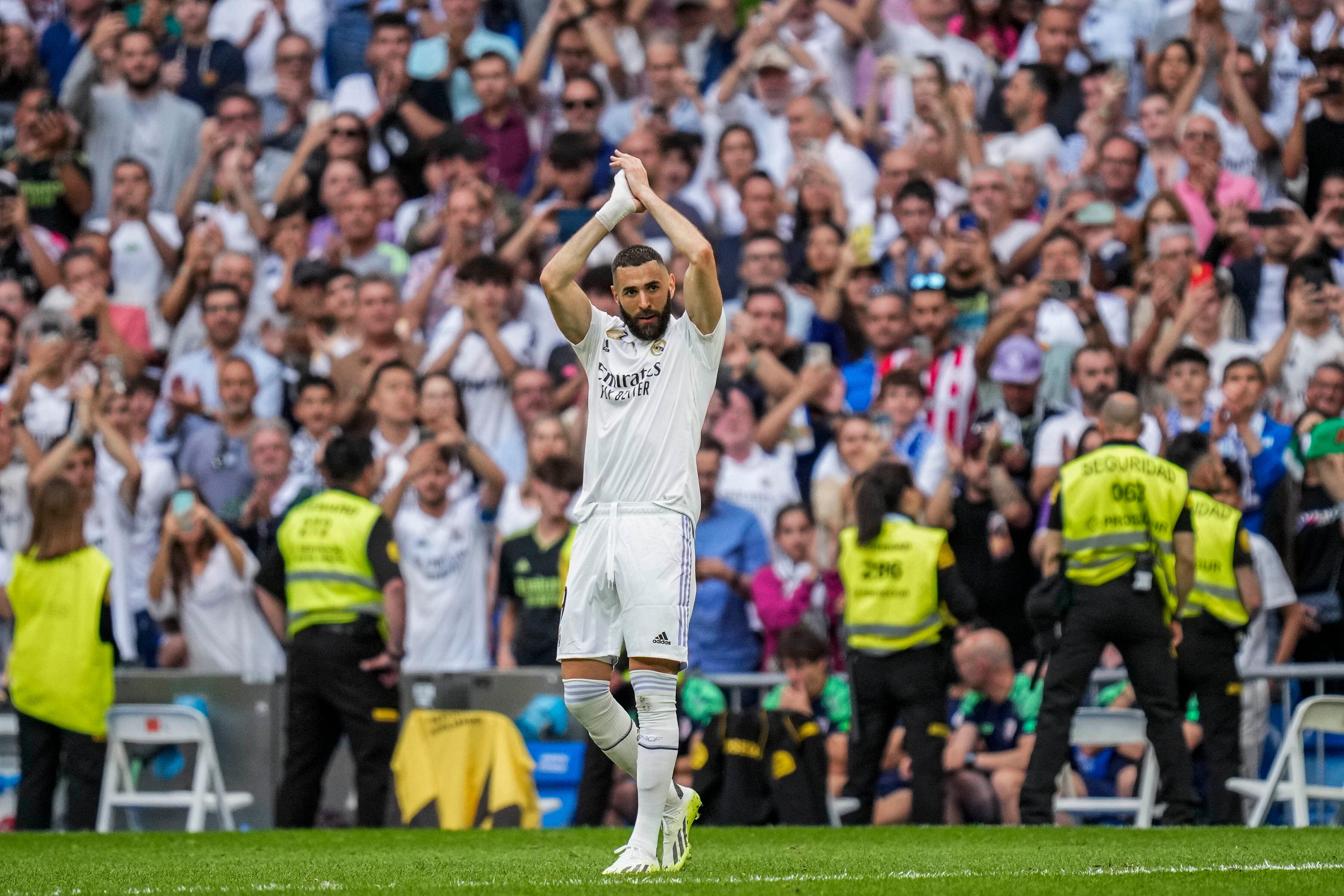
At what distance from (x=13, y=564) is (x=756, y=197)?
5998 mm

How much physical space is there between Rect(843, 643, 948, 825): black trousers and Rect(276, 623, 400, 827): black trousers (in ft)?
8.97

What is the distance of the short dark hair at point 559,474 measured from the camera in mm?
12133

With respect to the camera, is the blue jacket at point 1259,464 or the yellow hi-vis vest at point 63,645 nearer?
the yellow hi-vis vest at point 63,645

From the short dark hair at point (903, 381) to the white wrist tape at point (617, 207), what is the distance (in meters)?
5.40

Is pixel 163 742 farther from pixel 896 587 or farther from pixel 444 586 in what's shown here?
pixel 896 587

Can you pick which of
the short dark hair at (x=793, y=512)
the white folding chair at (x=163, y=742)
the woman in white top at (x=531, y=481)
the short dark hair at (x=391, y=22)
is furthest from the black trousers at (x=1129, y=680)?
the short dark hair at (x=391, y=22)

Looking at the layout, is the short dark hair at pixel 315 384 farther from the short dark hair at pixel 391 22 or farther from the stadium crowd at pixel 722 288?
the short dark hair at pixel 391 22

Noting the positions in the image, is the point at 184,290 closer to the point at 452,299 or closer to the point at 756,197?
the point at 452,299

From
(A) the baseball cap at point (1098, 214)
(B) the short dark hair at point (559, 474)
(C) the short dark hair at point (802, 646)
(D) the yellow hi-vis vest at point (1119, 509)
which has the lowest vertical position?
(C) the short dark hair at point (802, 646)

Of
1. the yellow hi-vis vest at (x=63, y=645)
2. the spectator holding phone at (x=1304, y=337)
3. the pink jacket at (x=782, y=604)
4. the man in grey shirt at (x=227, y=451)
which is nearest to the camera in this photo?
the yellow hi-vis vest at (x=63, y=645)

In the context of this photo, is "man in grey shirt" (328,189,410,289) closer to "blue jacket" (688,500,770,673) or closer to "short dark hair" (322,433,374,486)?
"short dark hair" (322,433,374,486)

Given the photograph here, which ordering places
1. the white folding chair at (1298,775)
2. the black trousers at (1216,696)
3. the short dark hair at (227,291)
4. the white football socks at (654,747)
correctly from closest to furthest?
1. the white football socks at (654,747)
2. the white folding chair at (1298,775)
3. the black trousers at (1216,696)
4. the short dark hair at (227,291)

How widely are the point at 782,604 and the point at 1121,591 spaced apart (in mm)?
2523

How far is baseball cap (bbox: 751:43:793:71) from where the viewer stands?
51.6 feet
